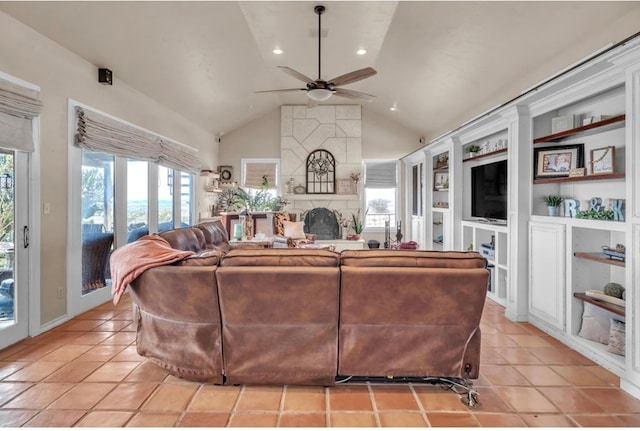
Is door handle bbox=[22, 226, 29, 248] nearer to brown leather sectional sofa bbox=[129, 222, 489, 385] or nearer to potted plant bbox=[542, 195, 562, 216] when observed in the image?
brown leather sectional sofa bbox=[129, 222, 489, 385]

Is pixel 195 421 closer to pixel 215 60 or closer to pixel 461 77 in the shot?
pixel 215 60

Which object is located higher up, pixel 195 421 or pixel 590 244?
pixel 590 244

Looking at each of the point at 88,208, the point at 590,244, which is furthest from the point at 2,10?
the point at 590,244

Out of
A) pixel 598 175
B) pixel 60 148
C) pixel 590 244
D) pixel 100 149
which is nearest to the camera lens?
pixel 598 175

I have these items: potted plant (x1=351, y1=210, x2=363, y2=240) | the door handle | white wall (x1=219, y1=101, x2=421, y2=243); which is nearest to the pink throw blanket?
the door handle

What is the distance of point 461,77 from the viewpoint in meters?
4.77

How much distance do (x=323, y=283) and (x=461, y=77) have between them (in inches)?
159

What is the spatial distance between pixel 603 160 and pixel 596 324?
4.35ft

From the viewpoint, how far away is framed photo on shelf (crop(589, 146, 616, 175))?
270cm

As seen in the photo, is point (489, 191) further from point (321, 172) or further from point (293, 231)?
point (321, 172)

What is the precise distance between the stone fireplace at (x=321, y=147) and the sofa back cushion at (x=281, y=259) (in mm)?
5689

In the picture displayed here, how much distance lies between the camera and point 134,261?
2270mm

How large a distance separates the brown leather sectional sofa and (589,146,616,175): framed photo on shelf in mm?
1514

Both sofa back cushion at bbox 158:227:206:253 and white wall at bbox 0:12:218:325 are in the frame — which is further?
sofa back cushion at bbox 158:227:206:253
